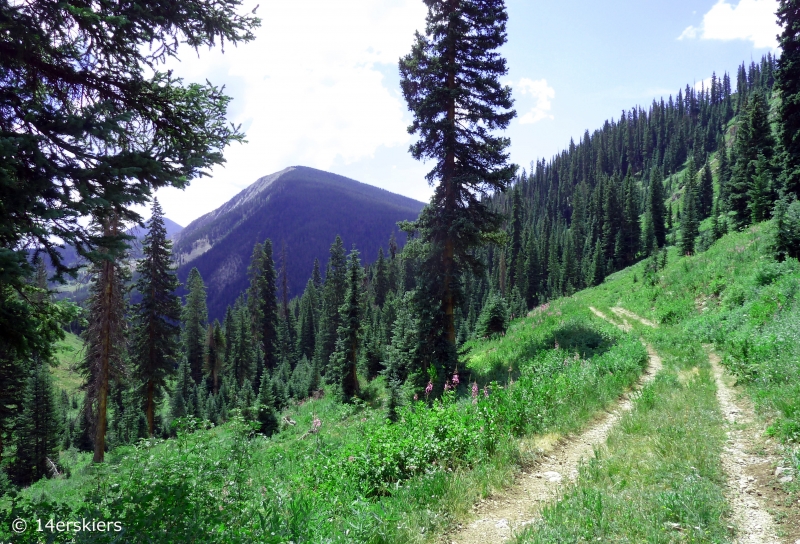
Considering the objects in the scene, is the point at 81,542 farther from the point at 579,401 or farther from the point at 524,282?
the point at 524,282

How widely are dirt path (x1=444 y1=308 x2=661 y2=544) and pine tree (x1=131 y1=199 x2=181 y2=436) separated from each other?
27.3 m

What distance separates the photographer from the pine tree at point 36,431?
107ft

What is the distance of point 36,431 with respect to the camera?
33.4 metres

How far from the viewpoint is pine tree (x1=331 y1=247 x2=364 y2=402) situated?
2764cm

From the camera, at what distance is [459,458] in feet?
19.5

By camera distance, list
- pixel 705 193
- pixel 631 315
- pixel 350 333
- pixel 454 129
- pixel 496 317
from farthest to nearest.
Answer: pixel 705 193 < pixel 350 333 < pixel 496 317 < pixel 631 315 < pixel 454 129

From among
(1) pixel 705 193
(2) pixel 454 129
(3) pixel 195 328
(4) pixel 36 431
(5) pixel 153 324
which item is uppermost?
(1) pixel 705 193

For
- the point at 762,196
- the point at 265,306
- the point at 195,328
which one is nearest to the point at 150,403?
the point at 265,306

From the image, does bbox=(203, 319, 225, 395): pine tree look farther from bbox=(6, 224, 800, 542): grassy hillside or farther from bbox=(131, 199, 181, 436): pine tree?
bbox=(6, 224, 800, 542): grassy hillside

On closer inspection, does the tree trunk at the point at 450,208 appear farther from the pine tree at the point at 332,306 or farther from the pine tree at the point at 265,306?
the pine tree at the point at 265,306

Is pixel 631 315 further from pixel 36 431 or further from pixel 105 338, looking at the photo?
pixel 36 431

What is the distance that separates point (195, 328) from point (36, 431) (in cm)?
2287

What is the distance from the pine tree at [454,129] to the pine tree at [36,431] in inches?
1517

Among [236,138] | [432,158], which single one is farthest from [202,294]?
[236,138]
